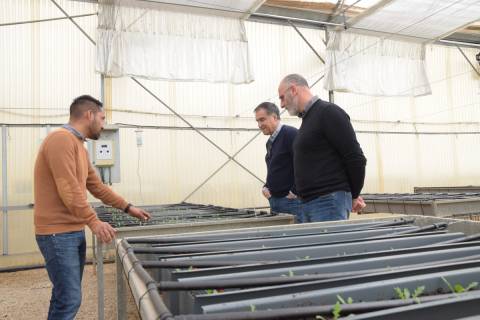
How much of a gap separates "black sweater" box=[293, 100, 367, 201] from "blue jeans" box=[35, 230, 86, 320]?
1185 millimetres

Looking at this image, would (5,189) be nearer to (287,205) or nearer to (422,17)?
(287,205)

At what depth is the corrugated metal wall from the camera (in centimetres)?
507

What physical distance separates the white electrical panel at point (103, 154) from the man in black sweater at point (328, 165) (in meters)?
3.12

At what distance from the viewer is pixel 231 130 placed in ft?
19.7

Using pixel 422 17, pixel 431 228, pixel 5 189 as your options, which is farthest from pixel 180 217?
pixel 422 17

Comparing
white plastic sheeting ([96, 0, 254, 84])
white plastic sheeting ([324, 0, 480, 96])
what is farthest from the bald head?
white plastic sheeting ([324, 0, 480, 96])

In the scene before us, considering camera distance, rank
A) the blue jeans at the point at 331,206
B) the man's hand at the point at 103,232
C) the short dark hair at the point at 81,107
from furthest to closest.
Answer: the short dark hair at the point at 81,107 < the blue jeans at the point at 331,206 < the man's hand at the point at 103,232

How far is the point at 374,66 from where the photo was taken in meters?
5.50

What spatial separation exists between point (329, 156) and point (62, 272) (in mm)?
1401

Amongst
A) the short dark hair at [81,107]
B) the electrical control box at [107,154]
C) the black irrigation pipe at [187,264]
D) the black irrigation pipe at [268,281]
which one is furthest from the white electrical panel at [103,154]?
the black irrigation pipe at [268,281]

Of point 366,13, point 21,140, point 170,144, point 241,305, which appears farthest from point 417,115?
point 241,305

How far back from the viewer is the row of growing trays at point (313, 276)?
62 centimetres

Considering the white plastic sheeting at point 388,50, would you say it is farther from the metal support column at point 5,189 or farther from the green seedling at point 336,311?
the green seedling at point 336,311

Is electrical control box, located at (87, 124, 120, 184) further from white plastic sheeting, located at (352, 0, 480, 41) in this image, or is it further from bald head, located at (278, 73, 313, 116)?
white plastic sheeting, located at (352, 0, 480, 41)
